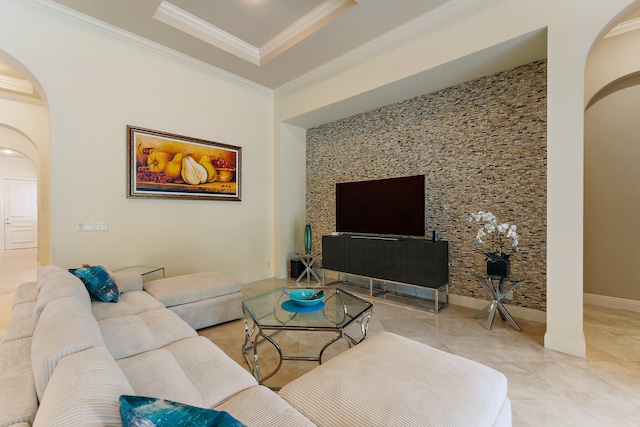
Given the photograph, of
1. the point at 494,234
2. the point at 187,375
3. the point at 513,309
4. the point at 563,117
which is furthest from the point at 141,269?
the point at 563,117

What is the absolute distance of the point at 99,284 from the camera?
2.27 metres

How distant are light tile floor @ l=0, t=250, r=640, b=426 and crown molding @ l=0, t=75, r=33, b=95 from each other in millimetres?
3267

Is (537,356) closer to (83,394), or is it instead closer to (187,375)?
(187,375)


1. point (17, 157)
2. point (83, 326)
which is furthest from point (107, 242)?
point (17, 157)

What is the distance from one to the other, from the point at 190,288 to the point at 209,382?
67.9 inches

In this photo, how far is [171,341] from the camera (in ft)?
5.51

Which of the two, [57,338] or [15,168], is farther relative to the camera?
[15,168]

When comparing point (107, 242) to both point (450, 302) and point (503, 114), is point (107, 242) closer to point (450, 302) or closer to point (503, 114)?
point (450, 302)

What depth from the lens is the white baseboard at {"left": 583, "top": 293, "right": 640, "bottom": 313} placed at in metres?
3.20

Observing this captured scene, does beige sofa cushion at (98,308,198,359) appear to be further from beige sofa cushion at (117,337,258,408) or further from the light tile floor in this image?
the light tile floor

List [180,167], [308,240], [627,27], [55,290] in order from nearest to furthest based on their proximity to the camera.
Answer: [55,290] → [627,27] → [180,167] → [308,240]

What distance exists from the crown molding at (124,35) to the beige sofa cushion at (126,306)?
3.02 metres

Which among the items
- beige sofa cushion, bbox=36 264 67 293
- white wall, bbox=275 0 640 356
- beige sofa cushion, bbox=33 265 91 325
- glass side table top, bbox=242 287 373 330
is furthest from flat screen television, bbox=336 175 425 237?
beige sofa cushion, bbox=36 264 67 293

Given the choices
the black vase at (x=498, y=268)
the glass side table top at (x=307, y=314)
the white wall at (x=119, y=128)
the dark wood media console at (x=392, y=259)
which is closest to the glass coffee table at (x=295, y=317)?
the glass side table top at (x=307, y=314)
